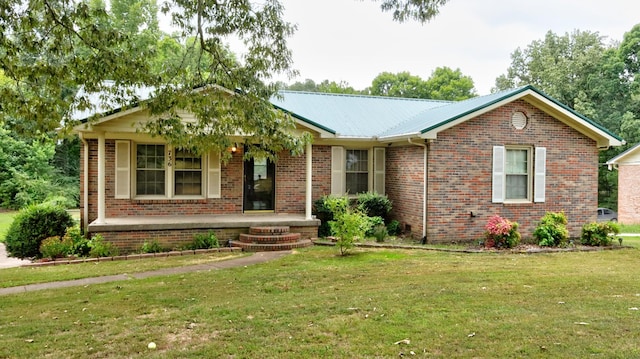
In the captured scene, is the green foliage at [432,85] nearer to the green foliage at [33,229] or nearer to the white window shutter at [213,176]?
the white window shutter at [213,176]

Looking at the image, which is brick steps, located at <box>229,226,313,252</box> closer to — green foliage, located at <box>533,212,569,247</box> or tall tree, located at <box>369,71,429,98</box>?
green foliage, located at <box>533,212,569,247</box>

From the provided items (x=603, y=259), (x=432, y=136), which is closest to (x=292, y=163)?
(x=432, y=136)

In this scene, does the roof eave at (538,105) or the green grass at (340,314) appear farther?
the roof eave at (538,105)

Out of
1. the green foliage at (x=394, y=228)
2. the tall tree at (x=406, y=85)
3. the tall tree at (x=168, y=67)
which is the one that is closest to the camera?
the tall tree at (x=168, y=67)

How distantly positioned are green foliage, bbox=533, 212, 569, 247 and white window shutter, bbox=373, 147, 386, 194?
14.6 feet

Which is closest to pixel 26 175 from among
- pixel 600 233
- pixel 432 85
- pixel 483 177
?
pixel 483 177

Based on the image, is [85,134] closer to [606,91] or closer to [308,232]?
[308,232]

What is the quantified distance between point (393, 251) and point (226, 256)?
368cm

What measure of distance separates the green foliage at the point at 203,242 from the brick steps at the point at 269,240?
39 cm

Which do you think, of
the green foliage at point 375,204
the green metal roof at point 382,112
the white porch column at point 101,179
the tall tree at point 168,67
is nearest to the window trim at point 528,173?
the green metal roof at point 382,112

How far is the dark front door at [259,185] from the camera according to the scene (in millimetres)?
13766

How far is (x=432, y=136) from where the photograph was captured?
1203 cm

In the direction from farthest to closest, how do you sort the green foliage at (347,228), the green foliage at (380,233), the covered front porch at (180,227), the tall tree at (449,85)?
1. the tall tree at (449,85)
2. the green foliage at (380,233)
3. the covered front porch at (180,227)
4. the green foliage at (347,228)

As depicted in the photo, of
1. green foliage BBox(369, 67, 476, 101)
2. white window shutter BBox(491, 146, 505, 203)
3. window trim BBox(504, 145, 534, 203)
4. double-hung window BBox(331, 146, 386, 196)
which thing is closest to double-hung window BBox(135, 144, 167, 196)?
double-hung window BBox(331, 146, 386, 196)
